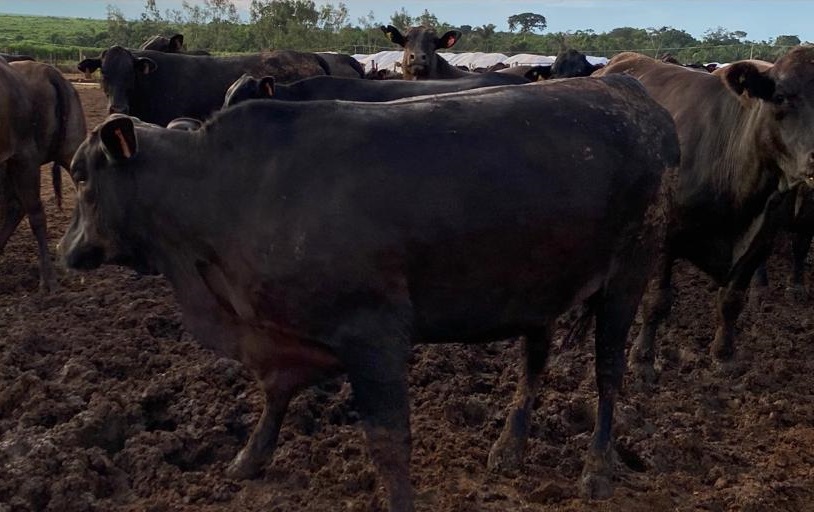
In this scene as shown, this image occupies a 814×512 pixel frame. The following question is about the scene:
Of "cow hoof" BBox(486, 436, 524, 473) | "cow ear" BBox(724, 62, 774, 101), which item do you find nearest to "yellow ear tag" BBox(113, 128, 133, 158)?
"cow hoof" BBox(486, 436, 524, 473)

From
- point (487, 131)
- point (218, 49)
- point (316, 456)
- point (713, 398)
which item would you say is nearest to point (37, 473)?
point (316, 456)

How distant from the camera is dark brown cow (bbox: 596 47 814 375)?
4922mm

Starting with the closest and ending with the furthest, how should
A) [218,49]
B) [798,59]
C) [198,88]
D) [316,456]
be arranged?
[316,456], [798,59], [198,88], [218,49]

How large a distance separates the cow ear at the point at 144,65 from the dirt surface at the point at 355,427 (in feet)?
12.9

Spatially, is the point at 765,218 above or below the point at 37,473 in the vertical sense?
above

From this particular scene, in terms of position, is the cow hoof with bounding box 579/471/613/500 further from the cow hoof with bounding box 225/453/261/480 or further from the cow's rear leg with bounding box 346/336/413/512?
the cow hoof with bounding box 225/453/261/480

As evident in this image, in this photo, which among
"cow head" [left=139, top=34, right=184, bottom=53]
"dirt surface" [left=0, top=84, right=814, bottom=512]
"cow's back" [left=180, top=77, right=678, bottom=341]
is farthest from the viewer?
"cow head" [left=139, top=34, right=184, bottom=53]

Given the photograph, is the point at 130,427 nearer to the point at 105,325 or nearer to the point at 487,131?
the point at 105,325

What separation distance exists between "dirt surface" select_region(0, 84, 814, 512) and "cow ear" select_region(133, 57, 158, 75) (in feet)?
12.9

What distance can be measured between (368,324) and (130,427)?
184cm

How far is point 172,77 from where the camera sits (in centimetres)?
998

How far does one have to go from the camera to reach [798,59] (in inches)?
193

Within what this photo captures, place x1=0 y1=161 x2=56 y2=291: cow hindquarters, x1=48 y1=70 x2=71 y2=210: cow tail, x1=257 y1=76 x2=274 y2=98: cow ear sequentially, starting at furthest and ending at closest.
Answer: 1. x1=48 y1=70 x2=71 y2=210: cow tail
2. x1=0 y1=161 x2=56 y2=291: cow hindquarters
3. x1=257 y1=76 x2=274 y2=98: cow ear

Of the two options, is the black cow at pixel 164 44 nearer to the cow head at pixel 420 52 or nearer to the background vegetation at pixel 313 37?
the cow head at pixel 420 52
